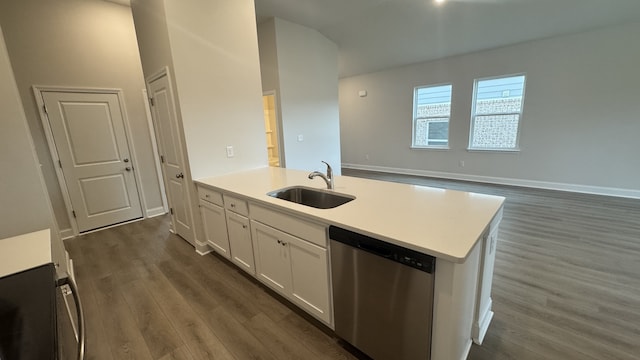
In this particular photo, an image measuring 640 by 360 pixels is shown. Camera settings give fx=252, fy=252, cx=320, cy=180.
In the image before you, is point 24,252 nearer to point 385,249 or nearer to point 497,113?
point 385,249

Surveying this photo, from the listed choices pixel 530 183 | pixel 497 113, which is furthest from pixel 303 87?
pixel 530 183

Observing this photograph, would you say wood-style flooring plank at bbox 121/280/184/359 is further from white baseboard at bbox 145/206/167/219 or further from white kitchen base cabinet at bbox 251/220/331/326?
white baseboard at bbox 145/206/167/219

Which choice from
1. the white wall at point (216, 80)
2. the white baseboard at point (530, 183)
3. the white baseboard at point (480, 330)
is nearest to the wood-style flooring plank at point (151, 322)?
the white wall at point (216, 80)

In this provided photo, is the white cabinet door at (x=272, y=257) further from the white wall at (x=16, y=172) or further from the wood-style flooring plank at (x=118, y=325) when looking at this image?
the white wall at (x=16, y=172)

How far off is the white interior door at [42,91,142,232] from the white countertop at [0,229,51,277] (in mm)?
2482

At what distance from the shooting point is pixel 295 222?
5.48ft

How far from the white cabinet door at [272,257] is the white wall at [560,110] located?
5.45 metres

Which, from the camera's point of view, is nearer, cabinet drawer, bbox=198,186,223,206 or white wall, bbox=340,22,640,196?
cabinet drawer, bbox=198,186,223,206

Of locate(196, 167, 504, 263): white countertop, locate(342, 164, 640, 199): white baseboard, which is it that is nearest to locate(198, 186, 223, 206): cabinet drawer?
locate(196, 167, 504, 263): white countertop

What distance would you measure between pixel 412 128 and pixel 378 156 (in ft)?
4.11

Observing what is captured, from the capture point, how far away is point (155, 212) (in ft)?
14.0

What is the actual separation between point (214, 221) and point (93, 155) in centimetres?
251

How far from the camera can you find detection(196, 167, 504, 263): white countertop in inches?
44.4

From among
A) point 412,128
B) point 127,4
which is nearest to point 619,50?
point 412,128
